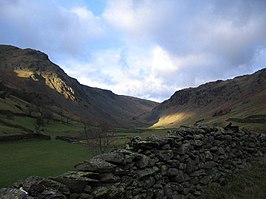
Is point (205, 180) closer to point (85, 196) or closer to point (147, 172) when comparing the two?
point (147, 172)

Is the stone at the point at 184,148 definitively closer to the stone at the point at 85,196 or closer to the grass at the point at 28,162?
the stone at the point at 85,196

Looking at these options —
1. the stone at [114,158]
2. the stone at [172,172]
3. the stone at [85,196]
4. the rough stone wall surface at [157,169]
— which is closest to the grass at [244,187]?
the rough stone wall surface at [157,169]

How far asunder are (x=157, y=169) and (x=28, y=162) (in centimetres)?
6416

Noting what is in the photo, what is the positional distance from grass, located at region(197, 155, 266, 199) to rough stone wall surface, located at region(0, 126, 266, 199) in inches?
A: 13.7

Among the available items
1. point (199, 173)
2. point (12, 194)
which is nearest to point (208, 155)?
point (199, 173)

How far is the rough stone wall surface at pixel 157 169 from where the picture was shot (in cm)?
784

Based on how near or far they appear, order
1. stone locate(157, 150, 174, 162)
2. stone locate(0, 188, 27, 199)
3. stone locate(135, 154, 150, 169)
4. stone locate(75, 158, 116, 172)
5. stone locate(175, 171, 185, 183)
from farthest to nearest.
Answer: stone locate(175, 171, 185, 183)
stone locate(157, 150, 174, 162)
stone locate(135, 154, 150, 169)
stone locate(75, 158, 116, 172)
stone locate(0, 188, 27, 199)

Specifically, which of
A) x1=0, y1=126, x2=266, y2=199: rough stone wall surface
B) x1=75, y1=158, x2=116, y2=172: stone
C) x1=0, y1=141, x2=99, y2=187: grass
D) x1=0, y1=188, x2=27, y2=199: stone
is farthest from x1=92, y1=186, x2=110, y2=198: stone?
x1=0, y1=141, x2=99, y2=187: grass

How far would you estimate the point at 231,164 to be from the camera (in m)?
14.3

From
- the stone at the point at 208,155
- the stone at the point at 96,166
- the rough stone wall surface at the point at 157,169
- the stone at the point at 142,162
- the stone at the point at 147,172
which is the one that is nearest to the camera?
the rough stone wall surface at the point at 157,169

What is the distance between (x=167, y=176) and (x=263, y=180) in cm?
465

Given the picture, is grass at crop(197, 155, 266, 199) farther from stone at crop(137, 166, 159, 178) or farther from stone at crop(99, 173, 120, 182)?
stone at crop(99, 173, 120, 182)

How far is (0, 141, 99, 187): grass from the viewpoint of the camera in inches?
2102

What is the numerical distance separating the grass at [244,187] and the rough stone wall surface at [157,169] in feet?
1.14
